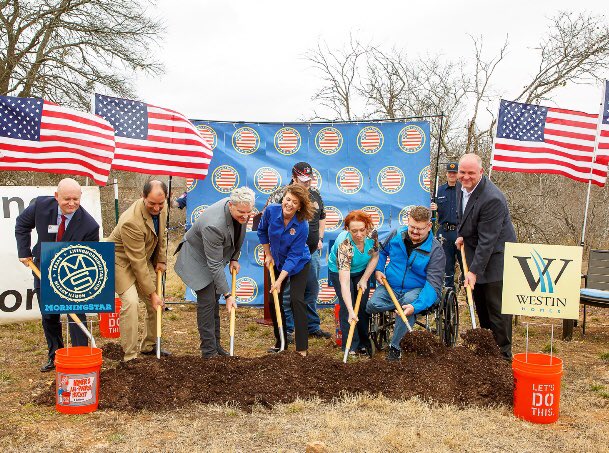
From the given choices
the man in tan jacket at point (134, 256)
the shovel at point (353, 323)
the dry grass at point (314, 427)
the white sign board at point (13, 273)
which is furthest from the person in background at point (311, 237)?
the white sign board at point (13, 273)

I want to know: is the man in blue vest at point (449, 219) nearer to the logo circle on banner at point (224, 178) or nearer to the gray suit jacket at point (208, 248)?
the logo circle on banner at point (224, 178)

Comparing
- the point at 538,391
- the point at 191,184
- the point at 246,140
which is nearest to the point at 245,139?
the point at 246,140

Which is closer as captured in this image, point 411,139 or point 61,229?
point 61,229

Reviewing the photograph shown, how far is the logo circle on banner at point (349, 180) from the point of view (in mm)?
9094

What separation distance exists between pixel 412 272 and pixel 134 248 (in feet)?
8.28

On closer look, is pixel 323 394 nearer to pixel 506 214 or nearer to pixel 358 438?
pixel 358 438

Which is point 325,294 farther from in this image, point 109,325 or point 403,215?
point 109,325

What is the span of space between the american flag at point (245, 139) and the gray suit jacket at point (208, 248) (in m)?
3.33

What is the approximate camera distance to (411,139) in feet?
29.4

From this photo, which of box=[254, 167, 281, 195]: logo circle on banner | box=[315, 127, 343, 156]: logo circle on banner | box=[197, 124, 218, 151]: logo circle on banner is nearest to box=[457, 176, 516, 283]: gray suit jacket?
box=[315, 127, 343, 156]: logo circle on banner

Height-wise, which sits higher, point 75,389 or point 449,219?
point 449,219

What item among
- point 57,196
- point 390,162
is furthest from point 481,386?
point 390,162

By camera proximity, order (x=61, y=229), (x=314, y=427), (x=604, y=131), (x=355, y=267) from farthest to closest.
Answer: (x=604, y=131), (x=355, y=267), (x=61, y=229), (x=314, y=427)

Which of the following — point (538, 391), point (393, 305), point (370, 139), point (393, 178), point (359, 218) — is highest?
point (370, 139)
